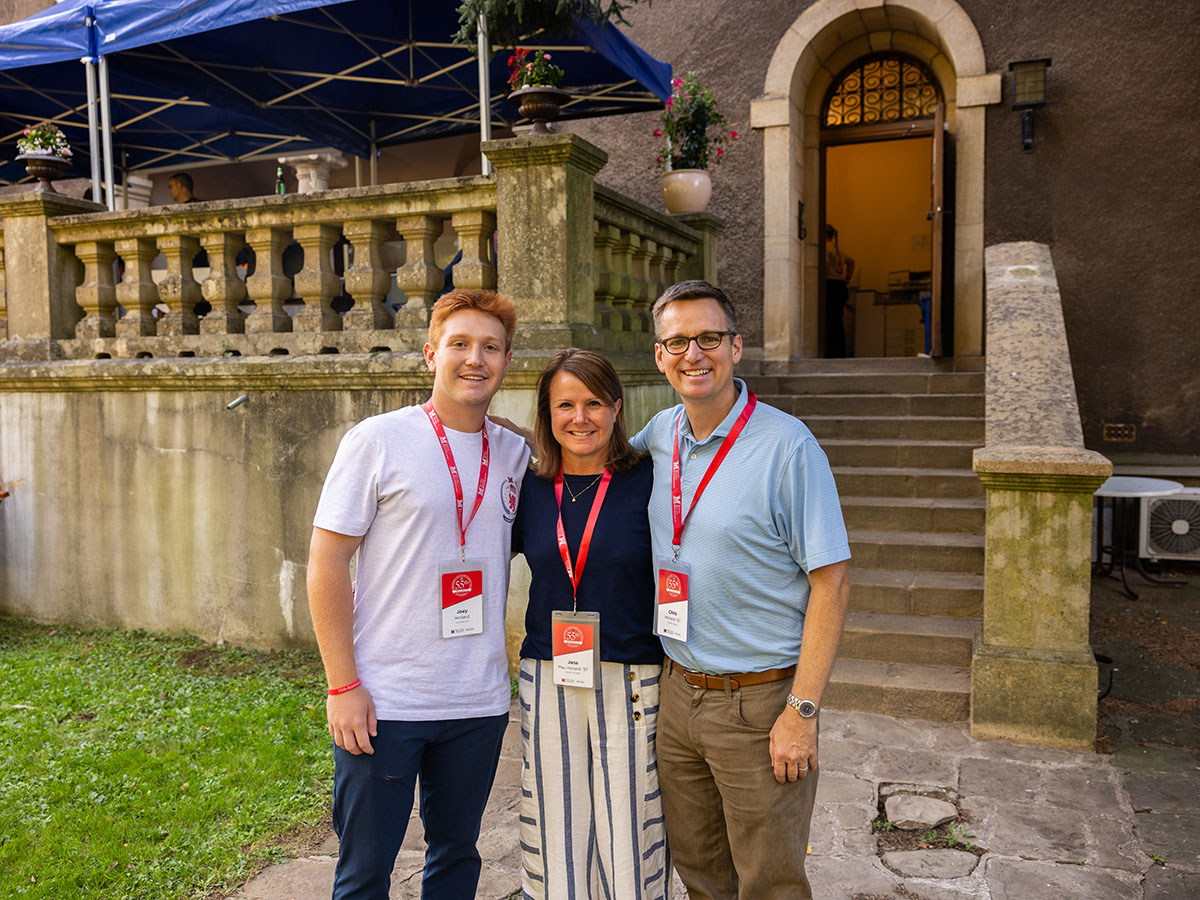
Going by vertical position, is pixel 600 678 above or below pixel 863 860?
above

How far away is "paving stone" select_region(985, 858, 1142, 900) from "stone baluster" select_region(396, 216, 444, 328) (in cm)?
380

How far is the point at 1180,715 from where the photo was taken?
4.64 m

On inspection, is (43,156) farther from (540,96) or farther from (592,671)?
(592,671)

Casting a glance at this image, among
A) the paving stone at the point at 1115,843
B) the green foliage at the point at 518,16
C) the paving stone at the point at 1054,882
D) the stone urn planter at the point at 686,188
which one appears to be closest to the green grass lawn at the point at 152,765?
the paving stone at the point at 1054,882

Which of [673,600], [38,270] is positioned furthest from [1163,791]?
[38,270]

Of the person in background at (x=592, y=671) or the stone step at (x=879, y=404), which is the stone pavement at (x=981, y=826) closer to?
the person in background at (x=592, y=671)

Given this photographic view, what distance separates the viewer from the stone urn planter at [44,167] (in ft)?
21.1

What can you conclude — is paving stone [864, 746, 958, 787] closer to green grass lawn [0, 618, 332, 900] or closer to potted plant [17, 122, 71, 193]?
green grass lawn [0, 618, 332, 900]

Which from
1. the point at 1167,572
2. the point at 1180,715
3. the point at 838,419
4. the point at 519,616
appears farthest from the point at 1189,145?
the point at 519,616

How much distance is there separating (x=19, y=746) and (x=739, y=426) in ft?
12.6

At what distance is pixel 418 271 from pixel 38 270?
2966mm

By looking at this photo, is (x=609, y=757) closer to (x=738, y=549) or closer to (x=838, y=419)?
(x=738, y=549)

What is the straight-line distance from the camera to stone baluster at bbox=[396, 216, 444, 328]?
5273mm

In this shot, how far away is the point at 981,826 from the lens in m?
3.57
